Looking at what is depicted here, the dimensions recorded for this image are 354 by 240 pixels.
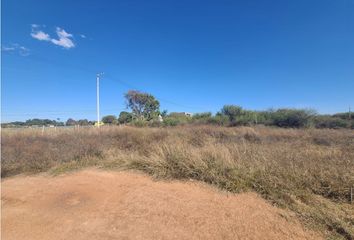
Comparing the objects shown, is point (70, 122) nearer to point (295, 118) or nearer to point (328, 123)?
point (295, 118)

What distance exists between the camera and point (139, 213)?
3936mm

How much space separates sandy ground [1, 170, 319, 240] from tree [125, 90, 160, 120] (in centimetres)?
4318

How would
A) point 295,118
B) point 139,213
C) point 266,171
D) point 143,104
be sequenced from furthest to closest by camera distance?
point 143,104 < point 295,118 < point 266,171 < point 139,213

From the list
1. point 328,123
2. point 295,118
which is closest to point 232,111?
point 295,118

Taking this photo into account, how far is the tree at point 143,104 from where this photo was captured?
48250 mm

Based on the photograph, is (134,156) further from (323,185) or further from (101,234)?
(323,185)

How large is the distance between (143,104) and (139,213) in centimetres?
4603

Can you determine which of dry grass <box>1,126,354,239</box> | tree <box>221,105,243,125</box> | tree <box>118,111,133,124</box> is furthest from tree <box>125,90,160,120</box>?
dry grass <box>1,126,354,239</box>

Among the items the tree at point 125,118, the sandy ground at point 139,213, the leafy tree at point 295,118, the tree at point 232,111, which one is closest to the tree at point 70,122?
the tree at point 125,118

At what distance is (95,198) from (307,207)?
367cm

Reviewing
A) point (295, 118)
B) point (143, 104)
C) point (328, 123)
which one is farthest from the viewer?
point (143, 104)

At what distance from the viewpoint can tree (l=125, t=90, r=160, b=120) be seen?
1900 inches

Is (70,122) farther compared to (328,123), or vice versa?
(70,122)

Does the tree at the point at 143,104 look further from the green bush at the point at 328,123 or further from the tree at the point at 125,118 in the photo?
the green bush at the point at 328,123
